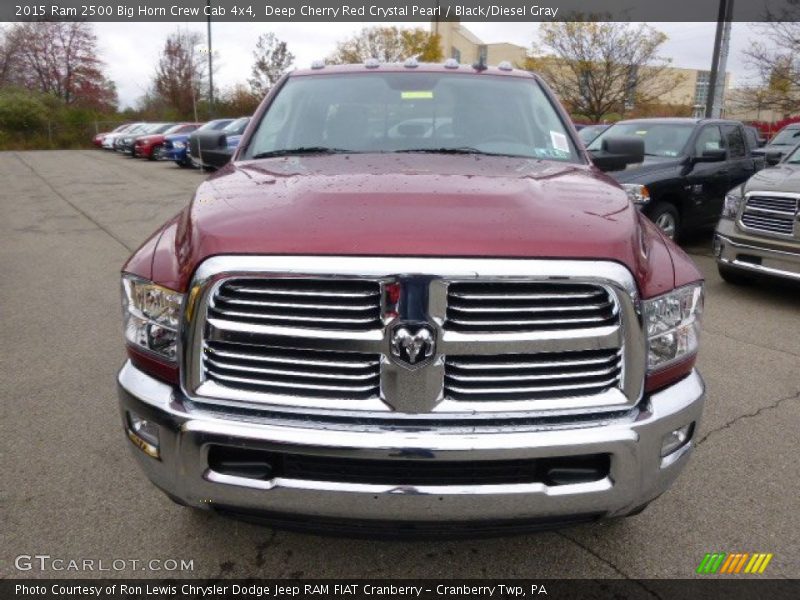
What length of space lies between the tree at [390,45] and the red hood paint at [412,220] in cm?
3836

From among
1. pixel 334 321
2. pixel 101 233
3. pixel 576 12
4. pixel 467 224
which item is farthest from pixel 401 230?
pixel 576 12

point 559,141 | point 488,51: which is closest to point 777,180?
point 559,141

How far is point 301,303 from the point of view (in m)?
1.89

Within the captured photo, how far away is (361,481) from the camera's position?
6.35 feet

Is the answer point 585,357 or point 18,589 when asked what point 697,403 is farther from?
point 18,589

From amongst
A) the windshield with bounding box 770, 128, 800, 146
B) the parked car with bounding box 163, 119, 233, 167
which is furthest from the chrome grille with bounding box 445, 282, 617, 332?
the parked car with bounding box 163, 119, 233, 167

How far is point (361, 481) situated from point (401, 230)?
76 centimetres

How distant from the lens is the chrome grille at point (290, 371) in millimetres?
1930

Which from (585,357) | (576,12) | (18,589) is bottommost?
(18,589)

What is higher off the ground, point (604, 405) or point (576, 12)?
point (576, 12)

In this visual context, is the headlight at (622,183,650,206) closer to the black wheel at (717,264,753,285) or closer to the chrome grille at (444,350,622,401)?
the black wheel at (717,264,753,285)

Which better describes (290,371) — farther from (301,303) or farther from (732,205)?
(732,205)

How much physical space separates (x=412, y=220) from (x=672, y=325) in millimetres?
935

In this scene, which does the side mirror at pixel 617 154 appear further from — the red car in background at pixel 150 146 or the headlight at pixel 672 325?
the red car in background at pixel 150 146
